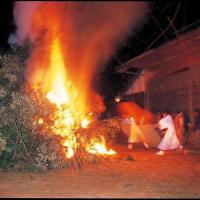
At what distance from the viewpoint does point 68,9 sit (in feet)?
43.8

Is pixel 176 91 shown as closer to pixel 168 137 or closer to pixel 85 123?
pixel 168 137

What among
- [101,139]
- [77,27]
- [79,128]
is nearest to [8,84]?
[79,128]

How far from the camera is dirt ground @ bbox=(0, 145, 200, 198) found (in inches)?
295

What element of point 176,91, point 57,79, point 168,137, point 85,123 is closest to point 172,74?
point 176,91

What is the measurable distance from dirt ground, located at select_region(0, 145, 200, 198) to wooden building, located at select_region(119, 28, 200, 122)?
4095 millimetres

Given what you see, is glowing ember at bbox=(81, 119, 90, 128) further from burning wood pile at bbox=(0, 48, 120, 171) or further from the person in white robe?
the person in white robe

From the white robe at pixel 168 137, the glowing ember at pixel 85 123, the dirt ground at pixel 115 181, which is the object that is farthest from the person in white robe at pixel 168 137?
the glowing ember at pixel 85 123

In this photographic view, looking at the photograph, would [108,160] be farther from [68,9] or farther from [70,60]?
[68,9]

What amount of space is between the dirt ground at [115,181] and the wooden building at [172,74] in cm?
409

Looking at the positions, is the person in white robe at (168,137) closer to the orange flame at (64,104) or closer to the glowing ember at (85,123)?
the orange flame at (64,104)

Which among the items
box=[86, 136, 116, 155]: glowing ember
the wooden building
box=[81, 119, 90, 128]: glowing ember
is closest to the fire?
box=[81, 119, 90, 128]: glowing ember

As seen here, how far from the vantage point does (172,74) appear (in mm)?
17078

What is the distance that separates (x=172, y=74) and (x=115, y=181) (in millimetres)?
9250

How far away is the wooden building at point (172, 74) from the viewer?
1464cm
